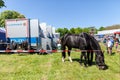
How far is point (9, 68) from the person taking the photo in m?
12.6

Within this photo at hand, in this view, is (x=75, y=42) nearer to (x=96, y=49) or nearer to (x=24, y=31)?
(x=96, y=49)

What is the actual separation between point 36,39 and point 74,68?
28.6ft

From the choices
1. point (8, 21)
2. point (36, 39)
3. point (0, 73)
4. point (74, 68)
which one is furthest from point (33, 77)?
point (8, 21)

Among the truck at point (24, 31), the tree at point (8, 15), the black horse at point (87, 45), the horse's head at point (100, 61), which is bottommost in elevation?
the horse's head at point (100, 61)

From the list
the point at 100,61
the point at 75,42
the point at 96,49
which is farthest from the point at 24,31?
the point at 100,61

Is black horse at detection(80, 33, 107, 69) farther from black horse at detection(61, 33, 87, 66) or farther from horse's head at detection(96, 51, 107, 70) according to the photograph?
black horse at detection(61, 33, 87, 66)

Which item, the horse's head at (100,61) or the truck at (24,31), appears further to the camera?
the truck at (24,31)

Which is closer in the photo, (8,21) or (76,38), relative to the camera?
(76,38)

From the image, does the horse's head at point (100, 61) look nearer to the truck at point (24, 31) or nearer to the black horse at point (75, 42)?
the black horse at point (75, 42)

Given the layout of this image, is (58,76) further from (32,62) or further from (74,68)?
(32,62)

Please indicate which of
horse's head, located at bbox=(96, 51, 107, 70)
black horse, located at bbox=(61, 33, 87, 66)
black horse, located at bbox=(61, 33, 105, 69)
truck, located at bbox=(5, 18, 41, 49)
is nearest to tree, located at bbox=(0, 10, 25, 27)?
truck, located at bbox=(5, 18, 41, 49)

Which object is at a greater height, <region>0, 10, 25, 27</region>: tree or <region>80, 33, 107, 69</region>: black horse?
<region>0, 10, 25, 27</region>: tree

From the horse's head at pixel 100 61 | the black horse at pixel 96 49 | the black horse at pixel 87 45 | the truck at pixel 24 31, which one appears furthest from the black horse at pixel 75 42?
the truck at pixel 24 31

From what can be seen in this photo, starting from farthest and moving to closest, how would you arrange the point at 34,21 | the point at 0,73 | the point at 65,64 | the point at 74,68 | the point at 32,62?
1. the point at 34,21
2. the point at 32,62
3. the point at 65,64
4. the point at 74,68
5. the point at 0,73
